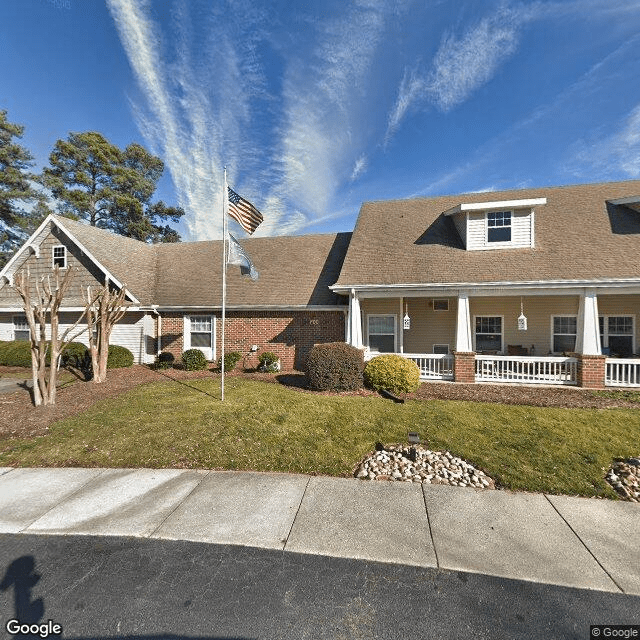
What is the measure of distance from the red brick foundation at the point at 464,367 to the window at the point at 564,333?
185 inches

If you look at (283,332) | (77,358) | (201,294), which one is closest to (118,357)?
(77,358)

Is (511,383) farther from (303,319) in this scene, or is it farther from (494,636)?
(494,636)

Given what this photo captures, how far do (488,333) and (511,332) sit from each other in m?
0.87

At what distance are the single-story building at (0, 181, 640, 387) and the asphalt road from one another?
865 cm

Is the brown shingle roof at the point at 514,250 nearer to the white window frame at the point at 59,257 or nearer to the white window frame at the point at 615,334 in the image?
the white window frame at the point at 615,334

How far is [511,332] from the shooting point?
43.3 feet

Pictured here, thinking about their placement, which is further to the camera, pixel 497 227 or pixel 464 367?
pixel 497 227

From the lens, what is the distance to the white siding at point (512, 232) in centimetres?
1209

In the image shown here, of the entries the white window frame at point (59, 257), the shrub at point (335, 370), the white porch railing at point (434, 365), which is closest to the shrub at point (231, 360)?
the shrub at point (335, 370)

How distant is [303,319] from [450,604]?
11.5 m

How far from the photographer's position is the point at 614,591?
116 inches

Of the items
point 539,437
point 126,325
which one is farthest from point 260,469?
point 126,325

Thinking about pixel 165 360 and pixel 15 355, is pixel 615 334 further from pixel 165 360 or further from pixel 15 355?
pixel 15 355

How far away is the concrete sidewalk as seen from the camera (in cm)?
333
